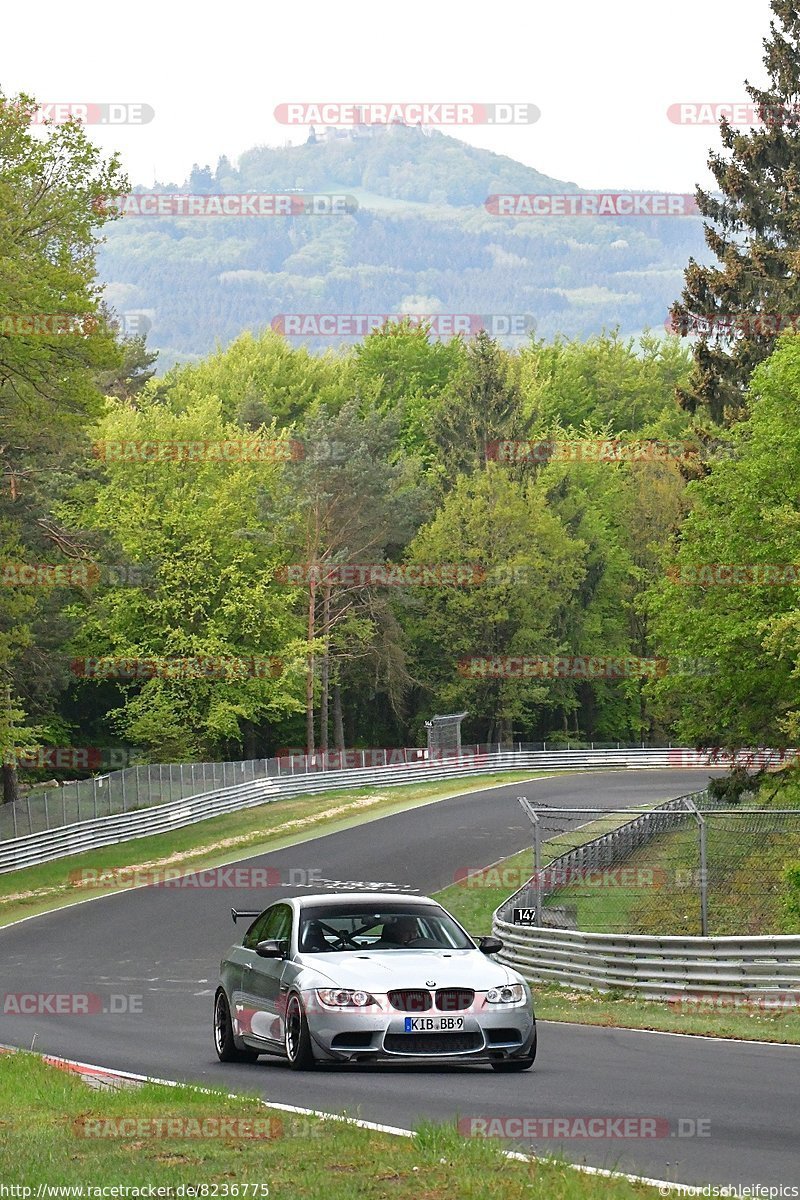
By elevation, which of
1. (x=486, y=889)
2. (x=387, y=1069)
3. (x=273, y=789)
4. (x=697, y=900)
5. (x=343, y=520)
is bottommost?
(x=486, y=889)

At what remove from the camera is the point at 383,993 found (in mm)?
12758

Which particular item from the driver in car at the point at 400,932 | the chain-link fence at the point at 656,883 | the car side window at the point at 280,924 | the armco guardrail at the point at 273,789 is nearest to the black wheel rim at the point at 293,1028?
the car side window at the point at 280,924

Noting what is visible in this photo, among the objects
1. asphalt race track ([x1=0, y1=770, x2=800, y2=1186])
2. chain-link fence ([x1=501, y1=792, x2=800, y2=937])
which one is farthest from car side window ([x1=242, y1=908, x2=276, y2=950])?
chain-link fence ([x1=501, y1=792, x2=800, y2=937])

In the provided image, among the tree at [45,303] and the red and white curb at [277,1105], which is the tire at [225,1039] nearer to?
the red and white curb at [277,1105]

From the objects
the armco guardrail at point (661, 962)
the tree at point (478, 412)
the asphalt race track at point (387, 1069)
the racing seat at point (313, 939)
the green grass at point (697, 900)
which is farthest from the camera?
the tree at point (478, 412)

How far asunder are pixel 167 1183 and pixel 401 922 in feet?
20.9

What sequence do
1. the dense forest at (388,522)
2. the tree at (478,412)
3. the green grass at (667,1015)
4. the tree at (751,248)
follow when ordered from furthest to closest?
1. the tree at (478,412)
2. the tree at (751,248)
3. the dense forest at (388,522)
4. the green grass at (667,1015)

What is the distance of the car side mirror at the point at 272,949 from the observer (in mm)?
Answer: 13922

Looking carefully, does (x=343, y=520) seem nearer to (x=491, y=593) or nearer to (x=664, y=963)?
(x=491, y=593)

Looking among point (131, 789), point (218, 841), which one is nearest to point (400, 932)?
point (218, 841)

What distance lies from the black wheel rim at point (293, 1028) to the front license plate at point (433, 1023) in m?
0.93

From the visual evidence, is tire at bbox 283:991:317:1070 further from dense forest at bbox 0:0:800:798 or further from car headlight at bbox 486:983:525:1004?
dense forest at bbox 0:0:800:798

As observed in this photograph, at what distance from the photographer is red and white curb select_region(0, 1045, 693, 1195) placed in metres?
7.99

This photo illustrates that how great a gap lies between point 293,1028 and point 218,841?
37.5 metres
